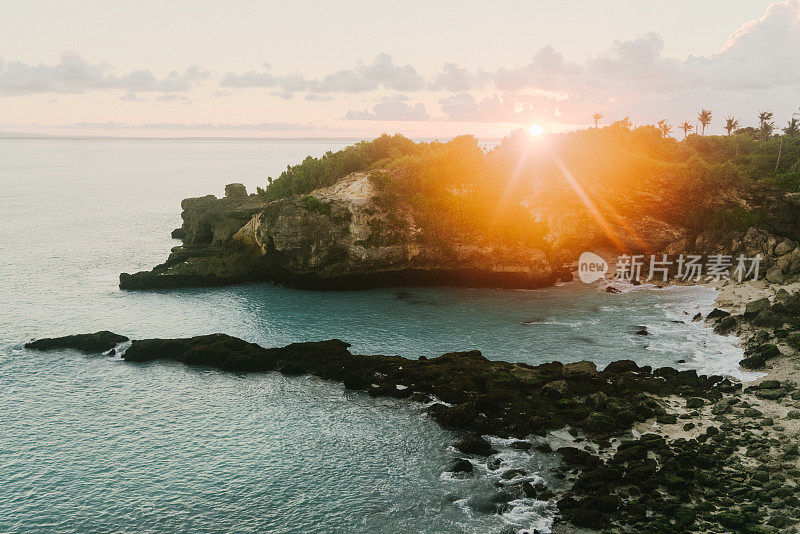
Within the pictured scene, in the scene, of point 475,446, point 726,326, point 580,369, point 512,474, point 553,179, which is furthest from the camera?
point 553,179

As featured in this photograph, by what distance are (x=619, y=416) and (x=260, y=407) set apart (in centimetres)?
2256

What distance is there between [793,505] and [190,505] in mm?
27771

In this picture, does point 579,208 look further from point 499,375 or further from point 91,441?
point 91,441

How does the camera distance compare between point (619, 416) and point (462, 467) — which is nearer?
point (462, 467)

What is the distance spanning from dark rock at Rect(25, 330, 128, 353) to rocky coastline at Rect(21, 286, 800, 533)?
12 cm

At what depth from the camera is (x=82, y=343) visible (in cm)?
4650

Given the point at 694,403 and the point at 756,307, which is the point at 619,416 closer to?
the point at 694,403

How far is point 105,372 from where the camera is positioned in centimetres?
4250

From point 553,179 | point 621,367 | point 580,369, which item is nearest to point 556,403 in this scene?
point 580,369

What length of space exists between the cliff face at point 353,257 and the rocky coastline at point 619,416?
18.9m

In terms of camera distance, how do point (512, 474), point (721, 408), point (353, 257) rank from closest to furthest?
point (512, 474) < point (721, 408) < point (353, 257)

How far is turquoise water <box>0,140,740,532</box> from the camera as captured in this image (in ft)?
89.5

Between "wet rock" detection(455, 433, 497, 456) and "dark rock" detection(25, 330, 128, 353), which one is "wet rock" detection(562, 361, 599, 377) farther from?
"dark rock" detection(25, 330, 128, 353)

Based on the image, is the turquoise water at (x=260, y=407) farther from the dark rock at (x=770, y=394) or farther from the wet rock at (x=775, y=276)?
the wet rock at (x=775, y=276)
